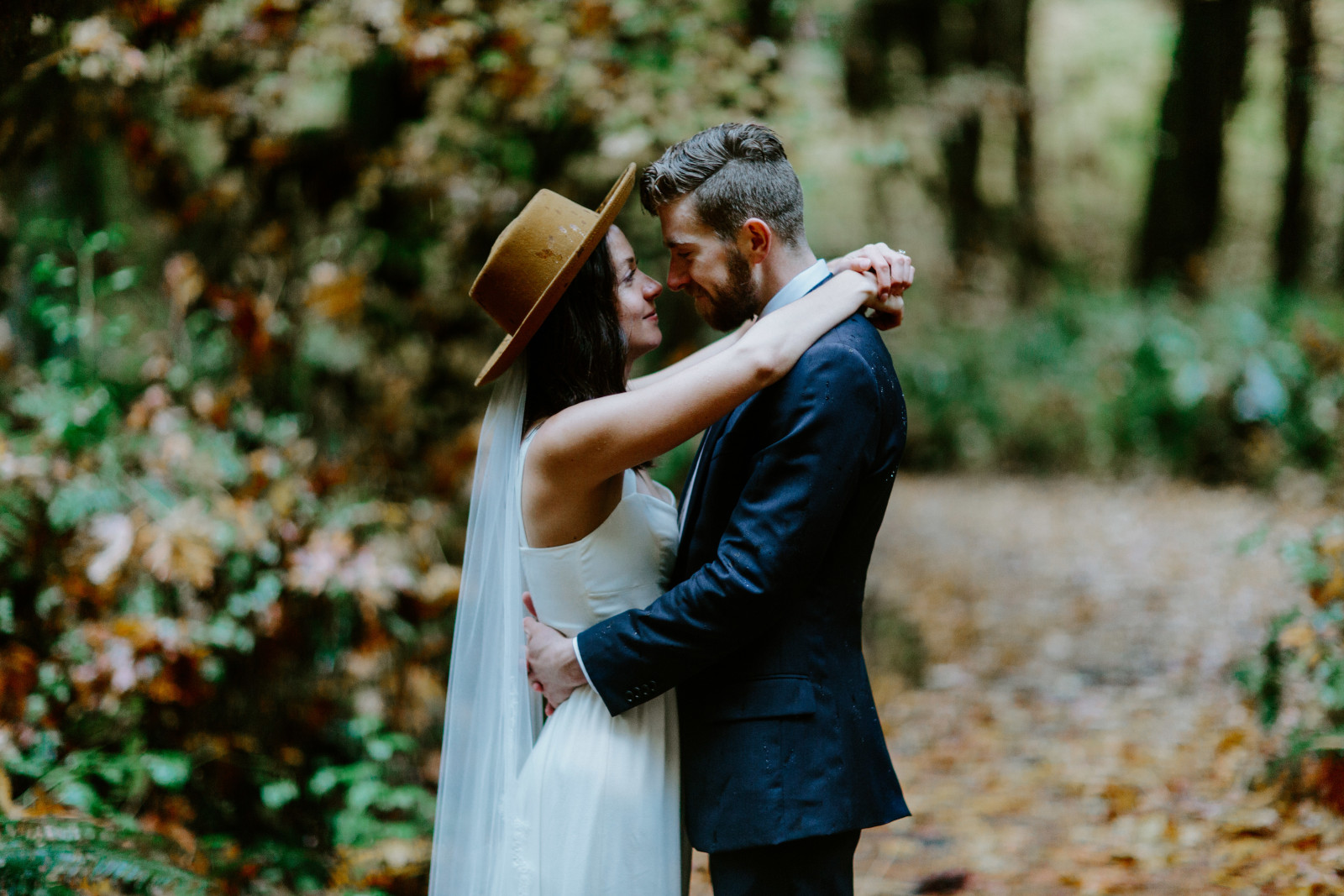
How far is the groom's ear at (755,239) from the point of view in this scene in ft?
7.18

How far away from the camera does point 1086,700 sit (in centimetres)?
552

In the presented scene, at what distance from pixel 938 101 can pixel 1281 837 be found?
5846mm

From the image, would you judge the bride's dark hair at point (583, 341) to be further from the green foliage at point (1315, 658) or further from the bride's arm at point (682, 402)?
the green foliage at point (1315, 658)

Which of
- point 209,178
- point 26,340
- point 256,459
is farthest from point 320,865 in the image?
point 209,178

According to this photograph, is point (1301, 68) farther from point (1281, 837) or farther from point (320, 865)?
point (320, 865)

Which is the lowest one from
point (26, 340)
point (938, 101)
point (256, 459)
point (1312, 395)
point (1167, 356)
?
point (256, 459)

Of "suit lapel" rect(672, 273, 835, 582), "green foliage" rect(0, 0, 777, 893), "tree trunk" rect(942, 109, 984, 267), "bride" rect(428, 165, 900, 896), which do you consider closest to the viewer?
"bride" rect(428, 165, 900, 896)

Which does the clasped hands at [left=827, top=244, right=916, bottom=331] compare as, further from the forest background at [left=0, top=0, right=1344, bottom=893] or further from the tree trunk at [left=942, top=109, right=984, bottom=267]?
the tree trunk at [left=942, top=109, right=984, bottom=267]

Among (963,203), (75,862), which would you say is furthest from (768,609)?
(963,203)

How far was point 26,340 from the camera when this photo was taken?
4555 millimetres

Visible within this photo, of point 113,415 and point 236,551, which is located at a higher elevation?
point 113,415

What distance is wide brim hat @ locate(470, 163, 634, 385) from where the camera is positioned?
2234 mm

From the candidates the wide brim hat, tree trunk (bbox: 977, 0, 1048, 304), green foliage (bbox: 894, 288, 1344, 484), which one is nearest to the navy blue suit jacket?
the wide brim hat

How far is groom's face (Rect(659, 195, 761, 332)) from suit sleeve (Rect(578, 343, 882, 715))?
0.31 metres
